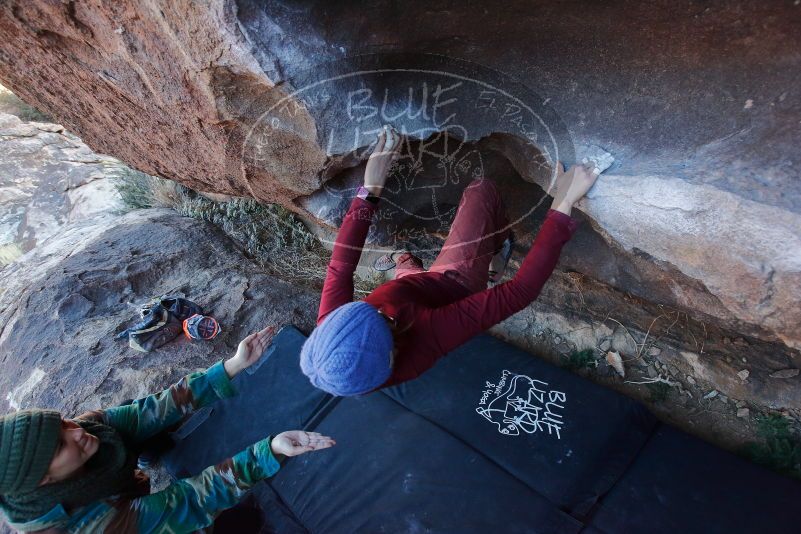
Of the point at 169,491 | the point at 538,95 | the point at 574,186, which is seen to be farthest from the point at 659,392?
the point at 169,491

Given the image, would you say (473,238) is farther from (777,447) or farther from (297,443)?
(777,447)

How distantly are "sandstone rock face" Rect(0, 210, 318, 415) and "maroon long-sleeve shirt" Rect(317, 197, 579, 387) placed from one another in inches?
54.3

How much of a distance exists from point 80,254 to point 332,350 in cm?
288

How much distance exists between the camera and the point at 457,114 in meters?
1.81

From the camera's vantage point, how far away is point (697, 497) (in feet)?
5.92

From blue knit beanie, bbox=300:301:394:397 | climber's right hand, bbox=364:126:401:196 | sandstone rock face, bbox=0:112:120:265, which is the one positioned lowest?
sandstone rock face, bbox=0:112:120:265

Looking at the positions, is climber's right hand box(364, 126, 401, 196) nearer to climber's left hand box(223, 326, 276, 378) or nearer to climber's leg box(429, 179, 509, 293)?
climber's leg box(429, 179, 509, 293)

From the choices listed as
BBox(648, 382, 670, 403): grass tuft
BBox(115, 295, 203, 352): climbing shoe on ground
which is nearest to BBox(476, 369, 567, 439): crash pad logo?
BBox(648, 382, 670, 403): grass tuft

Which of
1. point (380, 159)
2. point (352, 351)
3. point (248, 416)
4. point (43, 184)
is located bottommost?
point (43, 184)

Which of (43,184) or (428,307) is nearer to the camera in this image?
(428,307)

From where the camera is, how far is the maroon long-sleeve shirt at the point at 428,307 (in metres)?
1.56

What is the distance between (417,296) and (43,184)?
5984 millimetres

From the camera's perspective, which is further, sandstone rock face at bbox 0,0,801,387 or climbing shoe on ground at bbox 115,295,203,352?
climbing shoe on ground at bbox 115,295,203,352

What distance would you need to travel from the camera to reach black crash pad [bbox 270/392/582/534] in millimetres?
1889
